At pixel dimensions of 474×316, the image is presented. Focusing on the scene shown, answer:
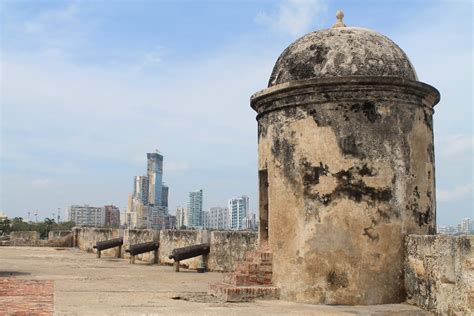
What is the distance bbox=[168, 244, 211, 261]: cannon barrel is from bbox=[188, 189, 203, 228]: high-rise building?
73.9 m

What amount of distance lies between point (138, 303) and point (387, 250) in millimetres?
3315

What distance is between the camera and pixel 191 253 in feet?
43.2

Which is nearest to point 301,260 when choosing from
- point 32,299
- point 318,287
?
point 318,287

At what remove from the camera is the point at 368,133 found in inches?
303

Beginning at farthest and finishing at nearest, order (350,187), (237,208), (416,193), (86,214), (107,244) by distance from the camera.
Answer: (86,214)
(237,208)
(107,244)
(416,193)
(350,187)

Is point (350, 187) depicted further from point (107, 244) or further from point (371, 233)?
point (107, 244)

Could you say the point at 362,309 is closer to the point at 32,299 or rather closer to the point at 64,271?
the point at 32,299

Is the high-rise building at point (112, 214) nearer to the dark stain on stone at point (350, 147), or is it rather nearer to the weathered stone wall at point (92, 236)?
the weathered stone wall at point (92, 236)

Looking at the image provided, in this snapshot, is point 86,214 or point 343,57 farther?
point 86,214

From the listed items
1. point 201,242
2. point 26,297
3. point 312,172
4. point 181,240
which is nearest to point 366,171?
point 312,172

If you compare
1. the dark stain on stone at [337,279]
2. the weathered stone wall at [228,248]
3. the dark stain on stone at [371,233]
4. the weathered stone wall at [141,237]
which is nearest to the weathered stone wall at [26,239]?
the weathered stone wall at [141,237]

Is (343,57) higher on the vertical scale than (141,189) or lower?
lower

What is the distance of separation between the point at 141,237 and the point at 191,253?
176 inches

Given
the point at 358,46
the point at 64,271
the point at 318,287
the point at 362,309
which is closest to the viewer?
the point at 362,309
